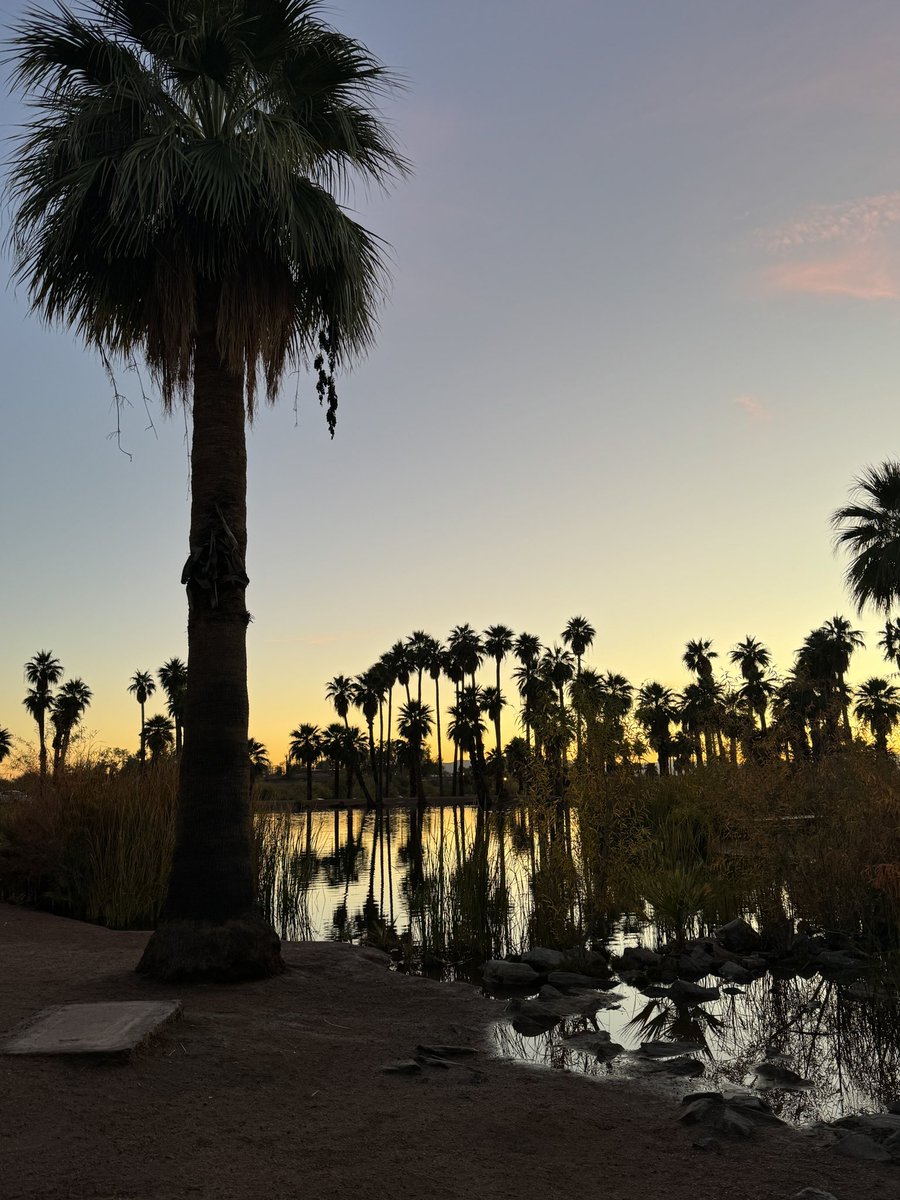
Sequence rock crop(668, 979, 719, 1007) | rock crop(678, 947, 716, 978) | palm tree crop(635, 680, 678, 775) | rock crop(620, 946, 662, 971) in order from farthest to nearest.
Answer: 1. palm tree crop(635, 680, 678, 775)
2. rock crop(620, 946, 662, 971)
3. rock crop(678, 947, 716, 978)
4. rock crop(668, 979, 719, 1007)

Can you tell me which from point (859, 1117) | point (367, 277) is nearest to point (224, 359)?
point (367, 277)

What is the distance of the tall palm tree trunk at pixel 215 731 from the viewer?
29.6 ft

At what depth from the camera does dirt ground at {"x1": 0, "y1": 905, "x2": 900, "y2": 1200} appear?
4.55m

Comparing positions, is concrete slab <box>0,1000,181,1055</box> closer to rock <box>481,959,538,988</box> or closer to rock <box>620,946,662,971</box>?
rock <box>481,959,538,988</box>

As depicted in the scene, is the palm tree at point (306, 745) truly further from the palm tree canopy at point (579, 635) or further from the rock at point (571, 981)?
the rock at point (571, 981)

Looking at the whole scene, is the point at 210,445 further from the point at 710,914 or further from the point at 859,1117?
the point at 710,914

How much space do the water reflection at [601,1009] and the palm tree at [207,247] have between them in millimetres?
3341

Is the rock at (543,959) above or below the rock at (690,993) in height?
above

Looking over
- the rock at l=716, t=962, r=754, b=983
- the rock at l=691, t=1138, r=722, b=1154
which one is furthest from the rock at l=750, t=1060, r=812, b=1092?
the rock at l=716, t=962, r=754, b=983

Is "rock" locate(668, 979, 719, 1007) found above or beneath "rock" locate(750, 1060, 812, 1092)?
beneath

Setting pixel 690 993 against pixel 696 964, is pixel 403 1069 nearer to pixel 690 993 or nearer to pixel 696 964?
pixel 690 993

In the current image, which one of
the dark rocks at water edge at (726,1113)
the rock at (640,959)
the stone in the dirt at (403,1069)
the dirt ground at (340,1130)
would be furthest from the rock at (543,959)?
the dark rocks at water edge at (726,1113)

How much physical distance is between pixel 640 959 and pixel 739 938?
72.5 inches

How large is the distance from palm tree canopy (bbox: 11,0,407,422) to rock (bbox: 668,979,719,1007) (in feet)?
27.3
